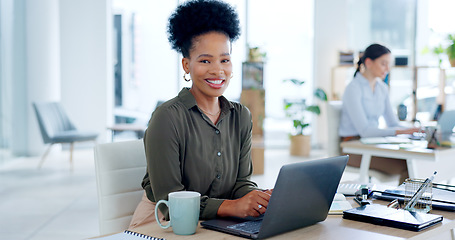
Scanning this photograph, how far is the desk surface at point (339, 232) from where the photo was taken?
1.26 metres

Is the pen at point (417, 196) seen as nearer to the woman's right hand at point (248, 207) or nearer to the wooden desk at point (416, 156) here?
the woman's right hand at point (248, 207)

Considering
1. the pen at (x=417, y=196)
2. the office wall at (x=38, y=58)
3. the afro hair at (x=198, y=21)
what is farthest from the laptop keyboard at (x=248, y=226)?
the office wall at (x=38, y=58)

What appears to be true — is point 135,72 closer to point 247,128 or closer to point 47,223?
point 47,223

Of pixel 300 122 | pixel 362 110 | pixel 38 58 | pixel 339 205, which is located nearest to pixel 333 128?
pixel 362 110

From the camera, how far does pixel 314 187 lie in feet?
4.30

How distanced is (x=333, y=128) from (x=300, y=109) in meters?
3.89

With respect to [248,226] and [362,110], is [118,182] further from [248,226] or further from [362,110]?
[362,110]

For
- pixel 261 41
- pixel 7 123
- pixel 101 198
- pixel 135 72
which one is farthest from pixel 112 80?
pixel 101 198

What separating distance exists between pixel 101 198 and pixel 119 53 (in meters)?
6.74

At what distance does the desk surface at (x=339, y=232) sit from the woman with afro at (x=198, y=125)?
0.28 meters

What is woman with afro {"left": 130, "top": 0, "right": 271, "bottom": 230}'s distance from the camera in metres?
1.58

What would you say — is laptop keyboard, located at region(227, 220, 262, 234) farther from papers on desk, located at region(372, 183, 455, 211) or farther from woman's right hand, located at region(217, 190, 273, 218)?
papers on desk, located at region(372, 183, 455, 211)

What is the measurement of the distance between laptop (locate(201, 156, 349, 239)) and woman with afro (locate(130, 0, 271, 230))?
0.93ft

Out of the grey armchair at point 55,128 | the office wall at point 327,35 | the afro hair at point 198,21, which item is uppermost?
the office wall at point 327,35
